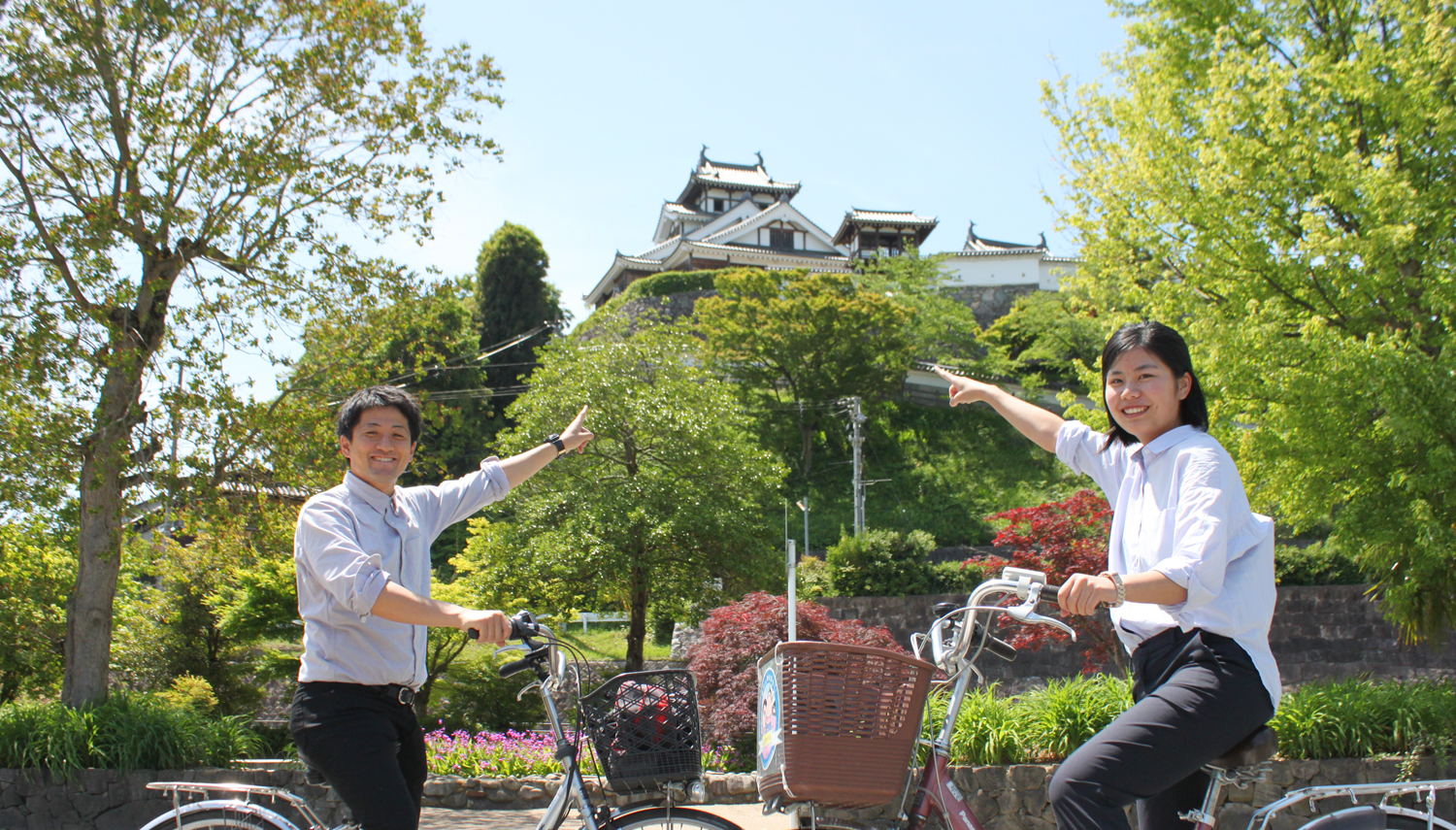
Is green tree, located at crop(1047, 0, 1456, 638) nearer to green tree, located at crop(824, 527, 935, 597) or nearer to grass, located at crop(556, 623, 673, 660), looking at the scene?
green tree, located at crop(824, 527, 935, 597)

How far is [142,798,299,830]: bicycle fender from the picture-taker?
264 centimetres

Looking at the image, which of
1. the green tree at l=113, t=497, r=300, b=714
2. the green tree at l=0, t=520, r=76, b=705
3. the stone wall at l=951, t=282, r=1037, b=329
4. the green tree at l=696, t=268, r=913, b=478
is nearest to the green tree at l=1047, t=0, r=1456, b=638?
the green tree at l=113, t=497, r=300, b=714

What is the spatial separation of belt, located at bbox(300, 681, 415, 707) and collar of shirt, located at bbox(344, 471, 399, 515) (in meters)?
0.46

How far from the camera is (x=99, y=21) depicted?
713 centimetres

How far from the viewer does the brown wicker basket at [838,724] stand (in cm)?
223

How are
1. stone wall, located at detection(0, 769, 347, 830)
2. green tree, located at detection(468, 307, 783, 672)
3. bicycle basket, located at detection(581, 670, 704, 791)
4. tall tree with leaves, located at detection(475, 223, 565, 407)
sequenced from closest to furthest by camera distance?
1. bicycle basket, located at detection(581, 670, 704, 791)
2. stone wall, located at detection(0, 769, 347, 830)
3. green tree, located at detection(468, 307, 783, 672)
4. tall tree with leaves, located at detection(475, 223, 565, 407)

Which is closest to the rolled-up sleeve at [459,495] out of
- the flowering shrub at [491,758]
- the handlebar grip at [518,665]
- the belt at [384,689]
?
the belt at [384,689]

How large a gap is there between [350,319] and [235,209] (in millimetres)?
1201

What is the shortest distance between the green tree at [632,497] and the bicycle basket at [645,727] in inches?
404

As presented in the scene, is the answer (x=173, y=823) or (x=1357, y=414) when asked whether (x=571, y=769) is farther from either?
(x=1357, y=414)

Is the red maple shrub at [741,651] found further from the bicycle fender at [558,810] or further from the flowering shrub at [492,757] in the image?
the bicycle fender at [558,810]

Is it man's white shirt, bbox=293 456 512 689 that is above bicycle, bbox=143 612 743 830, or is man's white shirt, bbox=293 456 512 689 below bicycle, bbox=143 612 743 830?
Answer: above

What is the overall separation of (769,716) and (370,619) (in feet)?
3.56

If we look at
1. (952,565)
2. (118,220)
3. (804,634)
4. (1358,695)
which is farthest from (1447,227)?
(952,565)
